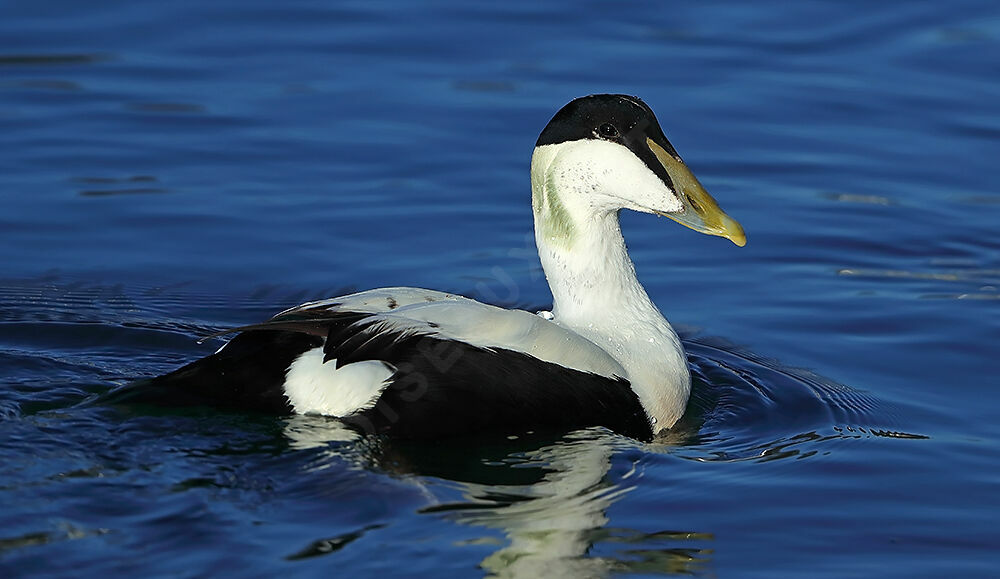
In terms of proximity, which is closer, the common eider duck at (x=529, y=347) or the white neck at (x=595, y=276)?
the common eider duck at (x=529, y=347)

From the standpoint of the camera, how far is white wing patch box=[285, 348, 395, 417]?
4891 mm

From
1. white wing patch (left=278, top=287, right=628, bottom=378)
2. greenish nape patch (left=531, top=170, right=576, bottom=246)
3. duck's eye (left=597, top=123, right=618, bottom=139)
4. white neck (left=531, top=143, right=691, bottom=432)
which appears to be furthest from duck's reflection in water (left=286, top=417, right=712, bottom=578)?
duck's eye (left=597, top=123, right=618, bottom=139)

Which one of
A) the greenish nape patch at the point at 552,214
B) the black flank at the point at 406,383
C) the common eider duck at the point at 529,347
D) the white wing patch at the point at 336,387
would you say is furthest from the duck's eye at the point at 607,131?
the white wing patch at the point at 336,387

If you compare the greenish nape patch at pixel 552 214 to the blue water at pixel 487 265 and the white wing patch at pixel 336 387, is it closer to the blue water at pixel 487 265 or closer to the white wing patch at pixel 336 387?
the blue water at pixel 487 265

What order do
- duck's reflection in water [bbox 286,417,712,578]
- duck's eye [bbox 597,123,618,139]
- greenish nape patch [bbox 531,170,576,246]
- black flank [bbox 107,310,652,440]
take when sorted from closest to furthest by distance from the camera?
duck's reflection in water [bbox 286,417,712,578], black flank [bbox 107,310,652,440], duck's eye [bbox 597,123,618,139], greenish nape patch [bbox 531,170,576,246]

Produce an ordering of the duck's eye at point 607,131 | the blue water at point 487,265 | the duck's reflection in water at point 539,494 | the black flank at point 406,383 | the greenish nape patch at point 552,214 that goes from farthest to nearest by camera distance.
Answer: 1. the greenish nape patch at point 552,214
2. the duck's eye at point 607,131
3. the black flank at point 406,383
4. the blue water at point 487,265
5. the duck's reflection in water at point 539,494

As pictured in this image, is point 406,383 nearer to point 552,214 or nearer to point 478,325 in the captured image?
point 478,325

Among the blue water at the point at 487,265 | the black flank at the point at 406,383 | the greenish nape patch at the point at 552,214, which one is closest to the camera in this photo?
the blue water at the point at 487,265

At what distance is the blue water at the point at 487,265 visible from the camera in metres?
4.42

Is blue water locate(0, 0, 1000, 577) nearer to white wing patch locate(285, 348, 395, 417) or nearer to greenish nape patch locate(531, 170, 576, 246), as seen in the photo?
white wing patch locate(285, 348, 395, 417)

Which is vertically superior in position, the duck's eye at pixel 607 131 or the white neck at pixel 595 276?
the duck's eye at pixel 607 131

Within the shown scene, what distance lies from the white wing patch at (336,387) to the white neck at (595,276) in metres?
0.85

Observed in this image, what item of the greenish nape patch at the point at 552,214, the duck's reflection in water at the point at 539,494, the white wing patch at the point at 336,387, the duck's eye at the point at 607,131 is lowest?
the duck's reflection in water at the point at 539,494

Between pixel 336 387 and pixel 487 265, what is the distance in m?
2.16
